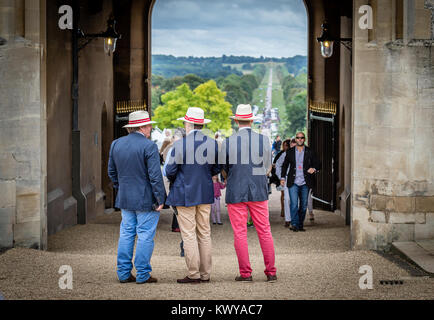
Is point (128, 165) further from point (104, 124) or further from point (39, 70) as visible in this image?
point (104, 124)

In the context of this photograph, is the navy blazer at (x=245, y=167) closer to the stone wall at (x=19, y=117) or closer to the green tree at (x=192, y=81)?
the stone wall at (x=19, y=117)

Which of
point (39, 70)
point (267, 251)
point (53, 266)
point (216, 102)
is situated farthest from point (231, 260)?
point (216, 102)

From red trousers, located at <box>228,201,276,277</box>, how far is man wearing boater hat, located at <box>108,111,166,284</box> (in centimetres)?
82

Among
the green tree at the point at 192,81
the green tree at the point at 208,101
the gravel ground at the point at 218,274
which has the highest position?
the green tree at the point at 192,81

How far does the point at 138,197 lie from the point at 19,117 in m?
2.87

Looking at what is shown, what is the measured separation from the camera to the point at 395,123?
8.77 m

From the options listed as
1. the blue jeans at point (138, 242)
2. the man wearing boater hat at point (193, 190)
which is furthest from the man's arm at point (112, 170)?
the man wearing boater hat at point (193, 190)

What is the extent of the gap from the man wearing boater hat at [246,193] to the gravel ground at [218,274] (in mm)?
264

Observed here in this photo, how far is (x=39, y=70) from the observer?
28.3 feet

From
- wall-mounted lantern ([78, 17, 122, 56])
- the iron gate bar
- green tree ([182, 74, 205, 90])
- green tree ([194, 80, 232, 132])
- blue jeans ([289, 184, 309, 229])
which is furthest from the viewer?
green tree ([182, 74, 205, 90])

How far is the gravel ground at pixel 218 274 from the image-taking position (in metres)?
6.11

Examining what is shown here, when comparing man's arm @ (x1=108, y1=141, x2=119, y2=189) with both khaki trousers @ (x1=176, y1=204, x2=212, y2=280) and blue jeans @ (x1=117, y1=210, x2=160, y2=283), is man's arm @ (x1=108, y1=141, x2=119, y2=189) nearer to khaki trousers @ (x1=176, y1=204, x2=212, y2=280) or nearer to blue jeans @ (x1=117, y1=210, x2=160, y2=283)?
blue jeans @ (x1=117, y1=210, x2=160, y2=283)

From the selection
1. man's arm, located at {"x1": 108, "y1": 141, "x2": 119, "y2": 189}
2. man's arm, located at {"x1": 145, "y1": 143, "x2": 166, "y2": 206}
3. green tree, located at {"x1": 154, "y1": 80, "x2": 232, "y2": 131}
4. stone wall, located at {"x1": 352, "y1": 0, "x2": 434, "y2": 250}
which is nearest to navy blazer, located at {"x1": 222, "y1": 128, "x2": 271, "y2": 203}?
man's arm, located at {"x1": 145, "y1": 143, "x2": 166, "y2": 206}

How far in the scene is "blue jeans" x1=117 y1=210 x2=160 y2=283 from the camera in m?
6.64
